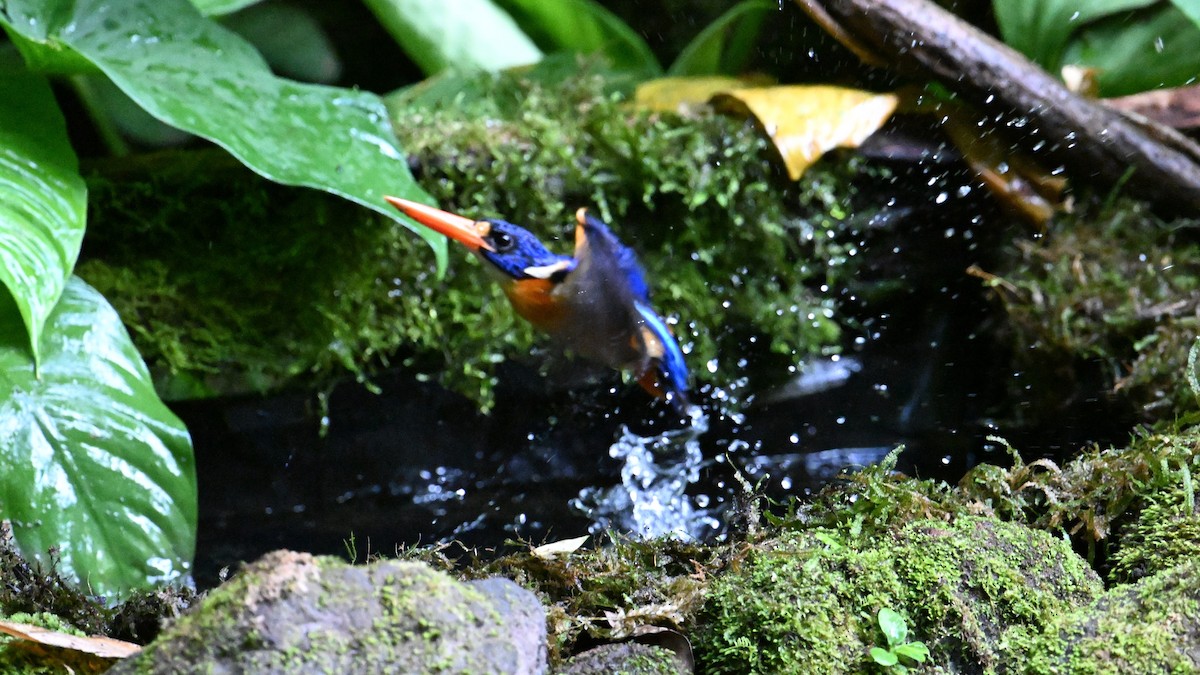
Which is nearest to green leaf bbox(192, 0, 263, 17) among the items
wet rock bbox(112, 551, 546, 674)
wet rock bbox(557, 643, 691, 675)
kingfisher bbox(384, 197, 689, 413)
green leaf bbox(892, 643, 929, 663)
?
kingfisher bbox(384, 197, 689, 413)

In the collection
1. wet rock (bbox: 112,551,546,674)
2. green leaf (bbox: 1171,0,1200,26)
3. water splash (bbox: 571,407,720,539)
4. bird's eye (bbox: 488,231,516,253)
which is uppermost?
green leaf (bbox: 1171,0,1200,26)

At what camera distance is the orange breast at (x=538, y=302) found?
229 centimetres

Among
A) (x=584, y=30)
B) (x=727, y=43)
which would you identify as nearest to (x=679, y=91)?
(x=727, y=43)

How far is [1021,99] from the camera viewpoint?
270cm

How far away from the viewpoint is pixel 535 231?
2.98 m

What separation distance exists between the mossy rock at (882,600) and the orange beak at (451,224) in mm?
1145

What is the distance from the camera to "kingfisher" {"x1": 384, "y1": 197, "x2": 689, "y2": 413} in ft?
7.13

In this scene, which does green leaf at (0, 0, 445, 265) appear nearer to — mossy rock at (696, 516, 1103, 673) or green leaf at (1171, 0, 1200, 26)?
mossy rock at (696, 516, 1103, 673)

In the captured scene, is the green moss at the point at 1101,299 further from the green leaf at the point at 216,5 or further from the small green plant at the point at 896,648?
the green leaf at the point at 216,5

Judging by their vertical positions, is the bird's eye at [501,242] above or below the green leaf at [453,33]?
below

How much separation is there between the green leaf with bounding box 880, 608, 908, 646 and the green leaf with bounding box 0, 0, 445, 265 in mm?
1498

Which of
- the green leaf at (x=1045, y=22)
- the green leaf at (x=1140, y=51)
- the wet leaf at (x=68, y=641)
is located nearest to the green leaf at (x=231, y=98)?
the wet leaf at (x=68, y=641)

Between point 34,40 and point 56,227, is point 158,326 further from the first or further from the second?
point 34,40

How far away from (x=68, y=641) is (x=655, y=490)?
1.71 m
